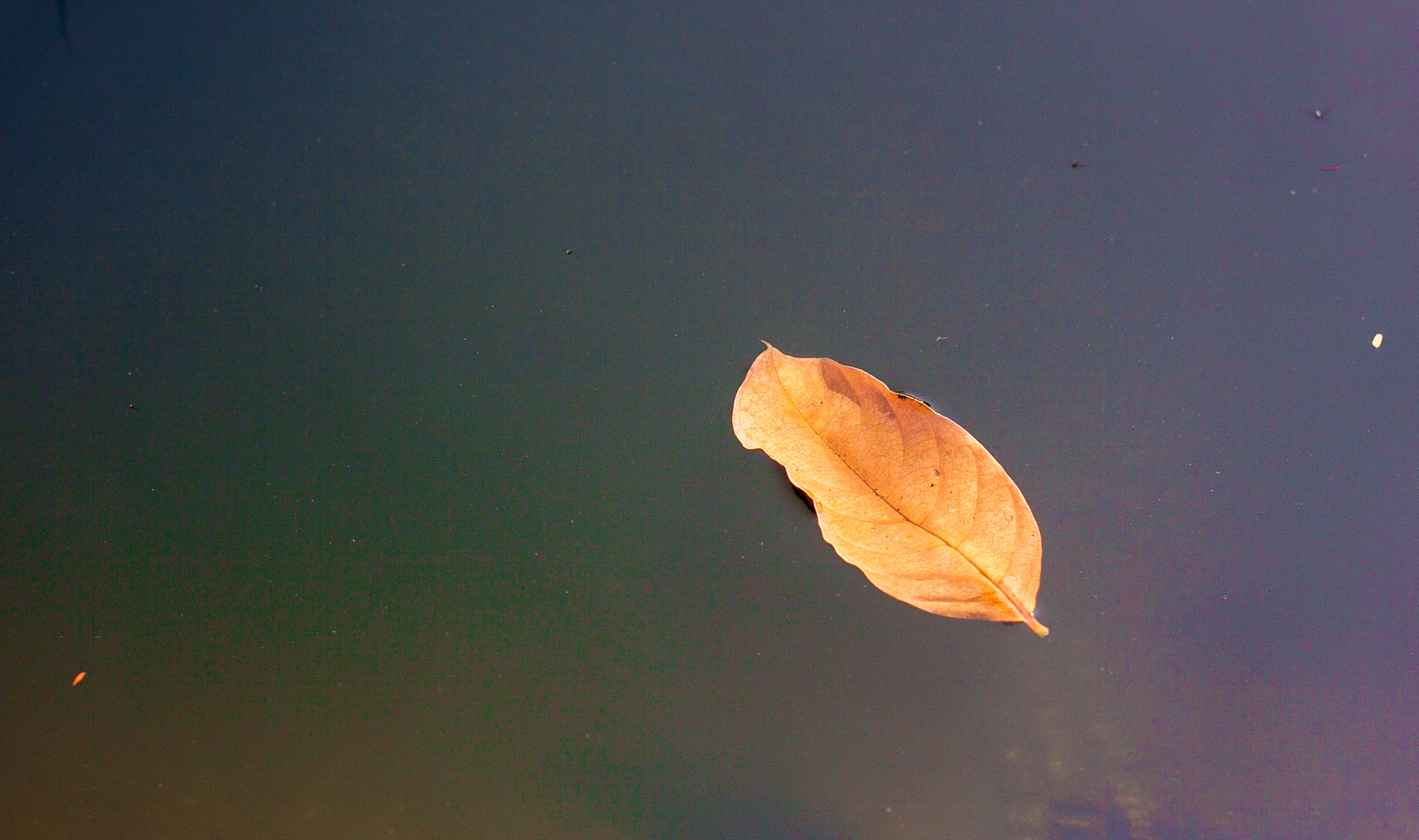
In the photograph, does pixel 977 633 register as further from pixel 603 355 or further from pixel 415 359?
pixel 415 359

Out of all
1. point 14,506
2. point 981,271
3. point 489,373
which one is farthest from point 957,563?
point 14,506

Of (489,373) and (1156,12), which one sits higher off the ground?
(1156,12)

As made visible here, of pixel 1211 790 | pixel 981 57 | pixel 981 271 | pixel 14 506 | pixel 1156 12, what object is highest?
pixel 1156 12
